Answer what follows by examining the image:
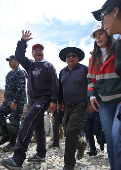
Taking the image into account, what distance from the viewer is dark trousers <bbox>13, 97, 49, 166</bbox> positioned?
2.64 m

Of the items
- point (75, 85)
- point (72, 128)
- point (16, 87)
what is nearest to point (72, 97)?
point (75, 85)

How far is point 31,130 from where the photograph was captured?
2.82m

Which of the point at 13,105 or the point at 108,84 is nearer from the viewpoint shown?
the point at 108,84

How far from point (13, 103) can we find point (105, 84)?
2.69m

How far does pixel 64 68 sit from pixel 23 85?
1268mm

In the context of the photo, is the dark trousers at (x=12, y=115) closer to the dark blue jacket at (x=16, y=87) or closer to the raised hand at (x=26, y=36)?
the dark blue jacket at (x=16, y=87)

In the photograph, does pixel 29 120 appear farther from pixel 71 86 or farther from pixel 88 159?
pixel 88 159

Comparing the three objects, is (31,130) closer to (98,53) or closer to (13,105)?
(13,105)

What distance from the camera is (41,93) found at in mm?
3158

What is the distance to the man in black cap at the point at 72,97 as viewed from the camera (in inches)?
103

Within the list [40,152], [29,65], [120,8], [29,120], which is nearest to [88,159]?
[40,152]

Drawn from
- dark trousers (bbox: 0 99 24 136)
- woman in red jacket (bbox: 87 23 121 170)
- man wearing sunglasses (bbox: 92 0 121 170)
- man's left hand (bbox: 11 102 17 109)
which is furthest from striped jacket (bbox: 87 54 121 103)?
dark trousers (bbox: 0 99 24 136)

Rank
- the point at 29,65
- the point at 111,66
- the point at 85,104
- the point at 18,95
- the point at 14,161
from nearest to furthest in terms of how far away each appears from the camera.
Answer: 1. the point at 111,66
2. the point at 14,161
3. the point at 85,104
4. the point at 29,65
5. the point at 18,95

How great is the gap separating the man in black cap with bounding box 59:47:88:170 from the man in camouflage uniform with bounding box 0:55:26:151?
114 cm
